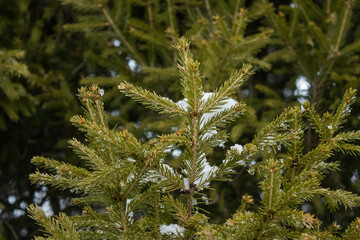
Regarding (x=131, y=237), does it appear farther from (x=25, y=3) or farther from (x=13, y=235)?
(x=25, y=3)

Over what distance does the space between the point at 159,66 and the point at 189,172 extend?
1926 mm

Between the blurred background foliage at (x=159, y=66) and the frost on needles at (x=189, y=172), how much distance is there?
109 cm

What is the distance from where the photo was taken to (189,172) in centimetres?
129

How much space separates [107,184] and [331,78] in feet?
6.69

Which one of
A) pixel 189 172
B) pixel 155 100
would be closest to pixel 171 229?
pixel 189 172

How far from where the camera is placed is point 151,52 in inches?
120

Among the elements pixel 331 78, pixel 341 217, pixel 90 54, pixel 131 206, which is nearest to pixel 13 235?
pixel 90 54

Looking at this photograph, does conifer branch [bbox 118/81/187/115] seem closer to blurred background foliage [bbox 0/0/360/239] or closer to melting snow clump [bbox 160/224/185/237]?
melting snow clump [bbox 160/224/185/237]

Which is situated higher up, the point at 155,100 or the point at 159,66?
the point at 155,100

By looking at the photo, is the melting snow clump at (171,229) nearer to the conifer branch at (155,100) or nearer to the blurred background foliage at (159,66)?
the conifer branch at (155,100)

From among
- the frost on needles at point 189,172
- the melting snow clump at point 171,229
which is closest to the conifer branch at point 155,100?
the frost on needles at point 189,172

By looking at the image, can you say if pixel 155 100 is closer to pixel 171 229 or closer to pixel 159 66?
pixel 171 229

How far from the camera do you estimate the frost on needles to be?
1121mm

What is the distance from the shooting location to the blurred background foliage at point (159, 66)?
8.38 feet
